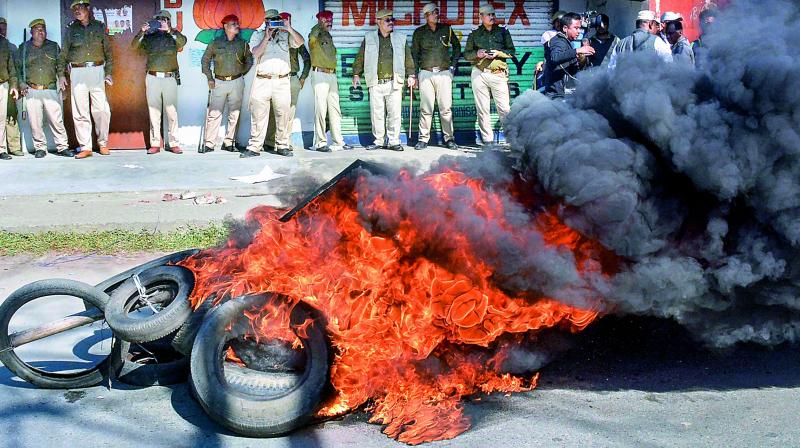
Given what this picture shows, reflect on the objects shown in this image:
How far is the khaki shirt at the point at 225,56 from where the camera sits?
1299 cm

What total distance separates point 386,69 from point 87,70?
4.52 metres

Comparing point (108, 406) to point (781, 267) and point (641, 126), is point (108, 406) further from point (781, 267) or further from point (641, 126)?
point (781, 267)

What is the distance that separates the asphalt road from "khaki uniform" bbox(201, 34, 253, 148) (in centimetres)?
828

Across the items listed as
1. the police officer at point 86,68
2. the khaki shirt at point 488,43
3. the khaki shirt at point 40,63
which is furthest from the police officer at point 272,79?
the khaki shirt at point 40,63

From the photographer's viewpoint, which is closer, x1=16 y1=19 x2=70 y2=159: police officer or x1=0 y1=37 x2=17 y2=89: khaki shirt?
x1=0 y1=37 x2=17 y2=89: khaki shirt

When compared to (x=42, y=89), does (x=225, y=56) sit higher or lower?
higher

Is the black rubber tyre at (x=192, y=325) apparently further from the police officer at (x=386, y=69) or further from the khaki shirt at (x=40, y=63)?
the khaki shirt at (x=40, y=63)

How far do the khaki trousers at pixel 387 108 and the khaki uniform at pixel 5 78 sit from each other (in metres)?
5.37

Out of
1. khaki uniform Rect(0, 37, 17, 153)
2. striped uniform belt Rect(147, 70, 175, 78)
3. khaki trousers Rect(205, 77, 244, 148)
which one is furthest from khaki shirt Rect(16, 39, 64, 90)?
khaki trousers Rect(205, 77, 244, 148)

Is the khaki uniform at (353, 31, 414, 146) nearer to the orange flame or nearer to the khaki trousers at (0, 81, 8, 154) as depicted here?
the khaki trousers at (0, 81, 8, 154)

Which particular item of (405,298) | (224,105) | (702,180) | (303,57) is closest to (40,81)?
(224,105)

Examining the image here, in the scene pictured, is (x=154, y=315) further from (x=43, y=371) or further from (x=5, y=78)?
(x=5, y=78)

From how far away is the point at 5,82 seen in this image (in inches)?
506

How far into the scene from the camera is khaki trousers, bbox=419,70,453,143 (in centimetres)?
1378
